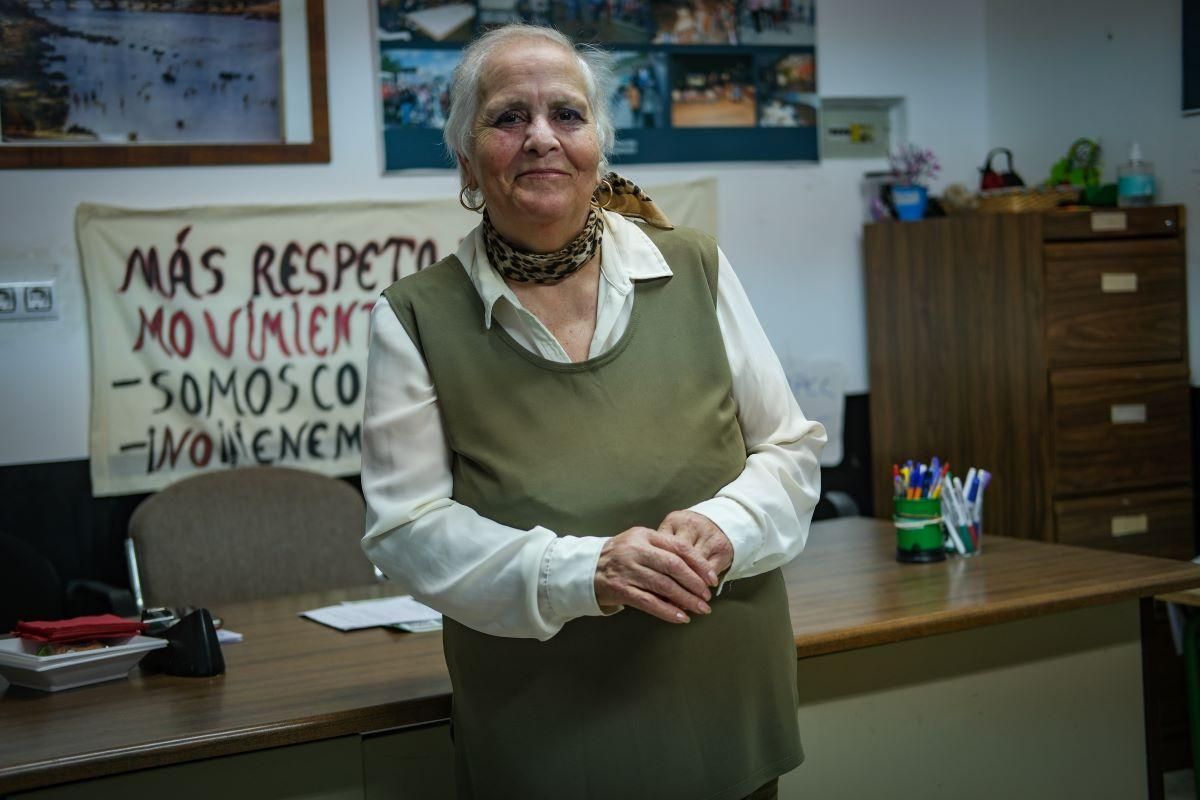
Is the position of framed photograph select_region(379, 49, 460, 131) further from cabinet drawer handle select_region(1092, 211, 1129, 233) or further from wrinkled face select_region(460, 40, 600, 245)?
wrinkled face select_region(460, 40, 600, 245)

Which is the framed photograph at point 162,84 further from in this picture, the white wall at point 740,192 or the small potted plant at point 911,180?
the small potted plant at point 911,180

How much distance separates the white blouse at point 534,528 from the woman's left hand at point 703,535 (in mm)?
11

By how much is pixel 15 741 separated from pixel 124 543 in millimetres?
1913

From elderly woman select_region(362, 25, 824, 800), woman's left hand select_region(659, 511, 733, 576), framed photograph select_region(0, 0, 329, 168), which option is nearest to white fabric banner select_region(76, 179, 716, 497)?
framed photograph select_region(0, 0, 329, 168)

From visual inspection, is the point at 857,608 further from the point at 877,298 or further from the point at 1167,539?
the point at 877,298

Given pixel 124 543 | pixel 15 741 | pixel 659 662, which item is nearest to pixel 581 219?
pixel 659 662

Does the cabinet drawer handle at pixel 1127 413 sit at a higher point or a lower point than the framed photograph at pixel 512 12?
lower

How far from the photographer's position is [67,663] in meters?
1.96

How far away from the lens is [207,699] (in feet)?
6.15

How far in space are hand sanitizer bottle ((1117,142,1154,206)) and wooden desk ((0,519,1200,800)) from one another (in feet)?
4.51

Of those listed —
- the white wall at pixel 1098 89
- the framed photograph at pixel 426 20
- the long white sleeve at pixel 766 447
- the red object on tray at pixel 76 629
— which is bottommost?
the red object on tray at pixel 76 629

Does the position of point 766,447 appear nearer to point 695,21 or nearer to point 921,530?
point 921,530

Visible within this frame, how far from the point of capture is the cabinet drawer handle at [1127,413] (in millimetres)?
3705

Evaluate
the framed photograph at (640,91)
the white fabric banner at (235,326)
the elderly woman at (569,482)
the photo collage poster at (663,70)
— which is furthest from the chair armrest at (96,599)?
the framed photograph at (640,91)
